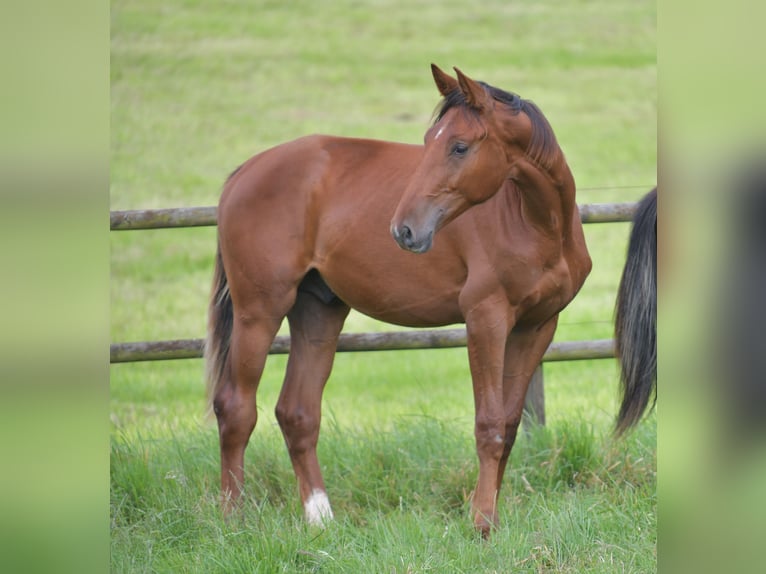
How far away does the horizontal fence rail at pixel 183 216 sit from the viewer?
5078 millimetres

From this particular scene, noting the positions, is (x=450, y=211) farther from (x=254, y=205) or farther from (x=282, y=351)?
(x=282, y=351)

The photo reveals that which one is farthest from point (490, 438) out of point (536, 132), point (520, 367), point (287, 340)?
point (287, 340)

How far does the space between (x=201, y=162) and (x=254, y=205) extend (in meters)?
6.27

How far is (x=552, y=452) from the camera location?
4.63 metres

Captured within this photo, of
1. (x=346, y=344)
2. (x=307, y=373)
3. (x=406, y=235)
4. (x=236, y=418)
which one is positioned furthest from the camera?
(x=346, y=344)

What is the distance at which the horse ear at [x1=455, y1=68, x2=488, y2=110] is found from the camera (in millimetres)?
3525

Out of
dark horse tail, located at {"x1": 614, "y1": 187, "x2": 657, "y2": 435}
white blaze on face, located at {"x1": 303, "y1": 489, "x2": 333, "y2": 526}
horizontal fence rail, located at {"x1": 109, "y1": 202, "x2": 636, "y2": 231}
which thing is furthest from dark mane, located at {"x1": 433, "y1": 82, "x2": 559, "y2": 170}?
white blaze on face, located at {"x1": 303, "y1": 489, "x2": 333, "y2": 526}

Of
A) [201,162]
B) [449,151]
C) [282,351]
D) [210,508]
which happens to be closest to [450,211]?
[449,151]

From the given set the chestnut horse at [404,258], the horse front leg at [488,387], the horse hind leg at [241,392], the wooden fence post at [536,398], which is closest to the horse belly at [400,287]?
the chestnut horse at [404,258]

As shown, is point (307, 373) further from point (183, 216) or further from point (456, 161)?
point (456, 161)

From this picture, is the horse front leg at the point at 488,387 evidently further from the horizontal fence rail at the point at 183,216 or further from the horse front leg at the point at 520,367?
the horizontal fence rail at the point at 183,216

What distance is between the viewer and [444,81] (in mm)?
3590

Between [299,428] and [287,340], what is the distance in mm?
897

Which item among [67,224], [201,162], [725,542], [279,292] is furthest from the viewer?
[201,162]
